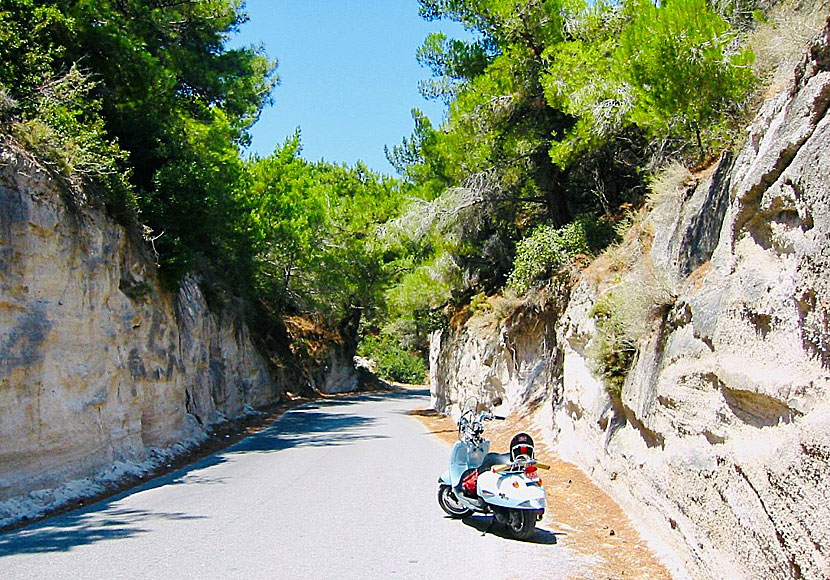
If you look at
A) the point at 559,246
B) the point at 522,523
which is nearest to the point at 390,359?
the point at 559,246

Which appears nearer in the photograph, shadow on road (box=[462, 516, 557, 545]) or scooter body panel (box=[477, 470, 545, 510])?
scooter body panel (box=[477, 470, 545, 510])

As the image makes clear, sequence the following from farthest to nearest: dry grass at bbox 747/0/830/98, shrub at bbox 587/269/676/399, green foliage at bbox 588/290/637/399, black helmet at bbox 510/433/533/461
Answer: green foliage at bbox 588/290/637/399 → shrub at bbox 587/269/676/399 → black helmet at bbox 510/433/533/461 → dry grass at bbox 747/0/830/98

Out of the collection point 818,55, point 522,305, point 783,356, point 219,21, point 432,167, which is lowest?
point 783,356

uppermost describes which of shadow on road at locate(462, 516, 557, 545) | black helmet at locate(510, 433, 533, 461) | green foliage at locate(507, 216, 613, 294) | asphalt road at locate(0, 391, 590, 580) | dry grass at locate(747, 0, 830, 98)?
dry grass at locate(747, 0, 830, 98)

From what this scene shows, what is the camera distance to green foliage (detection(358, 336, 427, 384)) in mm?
55062

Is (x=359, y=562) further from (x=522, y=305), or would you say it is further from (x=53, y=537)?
(x=522, y=305)

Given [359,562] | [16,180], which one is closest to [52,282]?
[16,180]

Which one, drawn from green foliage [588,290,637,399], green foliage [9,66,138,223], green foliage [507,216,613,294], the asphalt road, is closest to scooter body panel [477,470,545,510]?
the asphalt road

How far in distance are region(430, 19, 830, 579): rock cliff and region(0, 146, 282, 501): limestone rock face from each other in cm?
791

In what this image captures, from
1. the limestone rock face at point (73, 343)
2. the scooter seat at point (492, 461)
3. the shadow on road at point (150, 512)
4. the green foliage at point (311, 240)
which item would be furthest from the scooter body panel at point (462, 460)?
the green foliage at point (311, 240)

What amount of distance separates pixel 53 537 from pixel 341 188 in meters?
43.6

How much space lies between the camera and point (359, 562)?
6.41 m

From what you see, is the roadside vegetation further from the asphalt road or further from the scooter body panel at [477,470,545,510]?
the asphalt road

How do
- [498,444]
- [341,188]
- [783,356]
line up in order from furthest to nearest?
1. [341,188]
2. [498,444]
3. [783,356]
